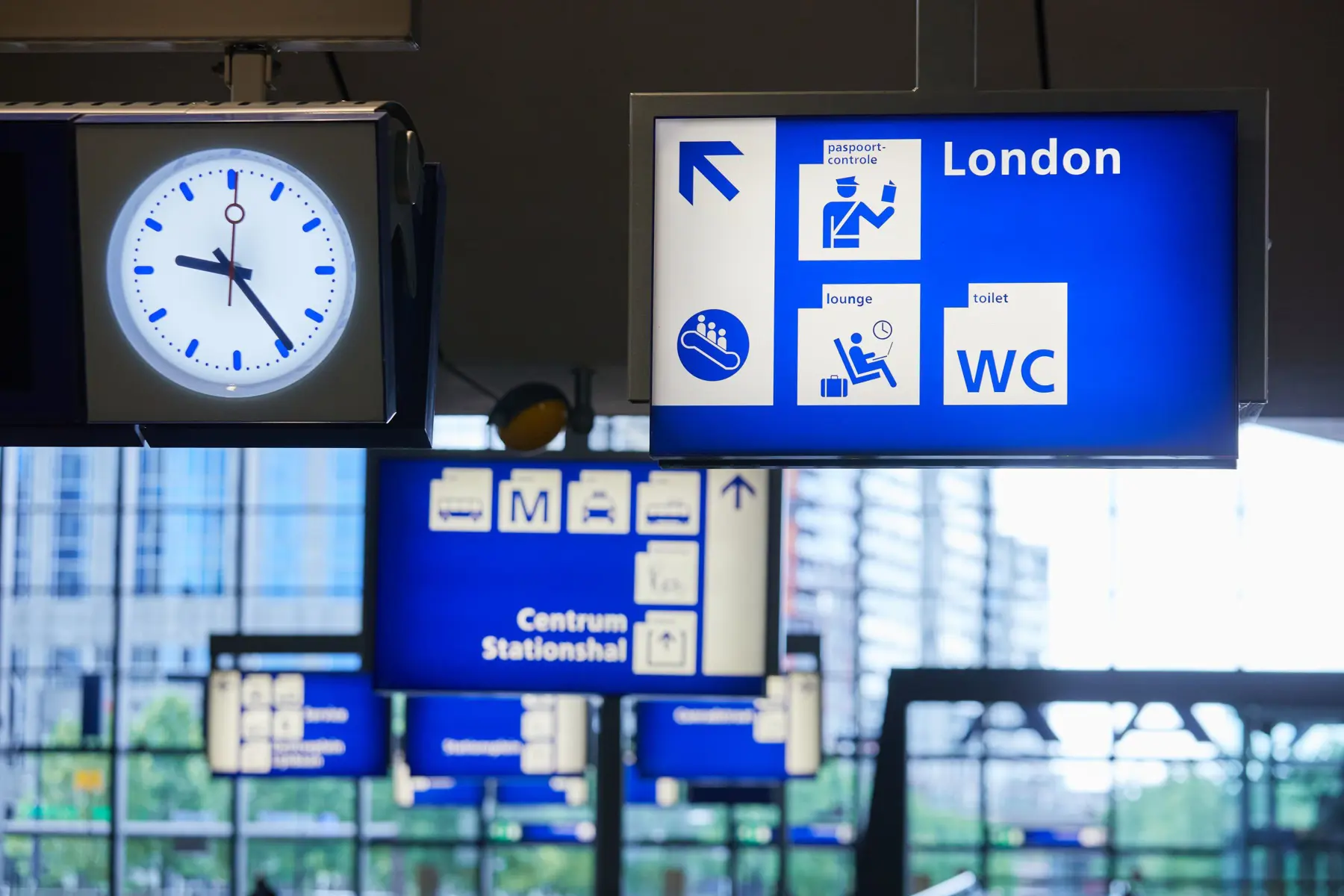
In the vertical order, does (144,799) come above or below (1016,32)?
below

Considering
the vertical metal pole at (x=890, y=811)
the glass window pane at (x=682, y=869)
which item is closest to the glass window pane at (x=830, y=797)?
the glass window pane at (x=682, y=869)

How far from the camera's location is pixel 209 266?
2.32 m

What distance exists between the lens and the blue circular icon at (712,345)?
2.35 metres

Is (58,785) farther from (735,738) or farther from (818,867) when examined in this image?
(735,738)

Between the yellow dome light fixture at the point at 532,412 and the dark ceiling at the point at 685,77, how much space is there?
737mm

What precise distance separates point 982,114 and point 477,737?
639 centimetres

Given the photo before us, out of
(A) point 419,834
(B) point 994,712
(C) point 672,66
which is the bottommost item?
(A) point 419,834

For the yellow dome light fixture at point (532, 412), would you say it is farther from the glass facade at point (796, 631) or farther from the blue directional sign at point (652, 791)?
the glass facade at point (796, 631)

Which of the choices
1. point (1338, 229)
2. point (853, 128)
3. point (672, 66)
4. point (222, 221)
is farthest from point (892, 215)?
point (1338, 229)

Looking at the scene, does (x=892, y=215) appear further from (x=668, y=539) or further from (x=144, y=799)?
(x=144, y=799)

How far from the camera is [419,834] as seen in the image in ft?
47.7

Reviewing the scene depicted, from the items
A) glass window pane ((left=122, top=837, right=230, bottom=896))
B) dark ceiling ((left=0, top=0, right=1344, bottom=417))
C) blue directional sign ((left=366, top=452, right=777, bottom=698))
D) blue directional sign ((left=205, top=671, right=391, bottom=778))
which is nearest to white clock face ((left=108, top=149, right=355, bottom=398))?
dark ceiling ((left=0, top=0, right=1344, bottom=417))

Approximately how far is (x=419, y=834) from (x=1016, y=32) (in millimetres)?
12218

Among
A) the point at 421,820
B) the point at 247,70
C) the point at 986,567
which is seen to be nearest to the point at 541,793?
the point at 421,820
